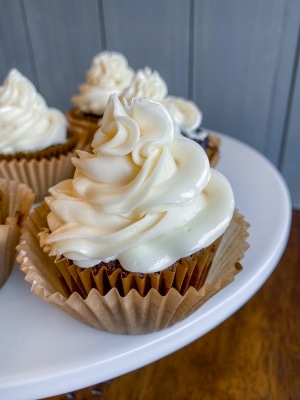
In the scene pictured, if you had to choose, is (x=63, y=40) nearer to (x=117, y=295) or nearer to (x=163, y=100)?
(x=163, y=100)

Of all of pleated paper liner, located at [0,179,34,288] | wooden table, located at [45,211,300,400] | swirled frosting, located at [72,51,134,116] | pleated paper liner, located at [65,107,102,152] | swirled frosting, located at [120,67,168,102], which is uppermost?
swirled frosting, located at [120,67,168,102]

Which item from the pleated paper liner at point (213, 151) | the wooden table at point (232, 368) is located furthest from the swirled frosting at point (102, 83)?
the wooden table at point (232, 368)

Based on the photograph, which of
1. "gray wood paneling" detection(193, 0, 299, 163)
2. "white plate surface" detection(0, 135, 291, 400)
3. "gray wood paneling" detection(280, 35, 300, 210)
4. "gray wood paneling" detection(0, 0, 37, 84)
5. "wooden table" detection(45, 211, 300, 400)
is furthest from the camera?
"gray wood paneling" detection(0, 0, 37, 84)

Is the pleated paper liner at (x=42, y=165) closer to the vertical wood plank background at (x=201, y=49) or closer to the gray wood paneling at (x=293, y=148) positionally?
the vertical wood plank background at (x=201, y=49)

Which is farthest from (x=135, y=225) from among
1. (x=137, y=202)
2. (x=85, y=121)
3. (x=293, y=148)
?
(x=293, y=148)

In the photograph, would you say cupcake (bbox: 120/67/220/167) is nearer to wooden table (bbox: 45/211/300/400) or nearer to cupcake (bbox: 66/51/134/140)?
cupcake (bbox: 66/51/134/140)

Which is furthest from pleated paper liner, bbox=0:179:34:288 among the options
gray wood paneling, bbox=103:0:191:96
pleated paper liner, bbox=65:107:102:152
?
gray wood paneling, bbox=103:0:191:96
